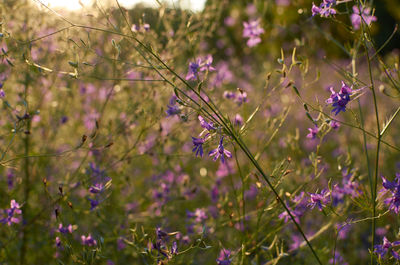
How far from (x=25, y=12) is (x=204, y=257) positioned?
6.60ft

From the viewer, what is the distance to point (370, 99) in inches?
310

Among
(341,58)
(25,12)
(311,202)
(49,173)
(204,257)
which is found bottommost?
(311,202)

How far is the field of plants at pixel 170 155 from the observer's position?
164 centimetres

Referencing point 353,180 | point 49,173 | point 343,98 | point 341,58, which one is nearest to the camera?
point 343,98

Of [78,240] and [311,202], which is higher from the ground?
[78,240]

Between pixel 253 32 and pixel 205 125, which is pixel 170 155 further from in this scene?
pixel 253 32

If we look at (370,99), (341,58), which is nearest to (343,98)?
(370,99)

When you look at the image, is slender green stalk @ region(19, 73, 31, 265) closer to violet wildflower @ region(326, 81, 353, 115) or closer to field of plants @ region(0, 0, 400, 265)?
field of plants @ region(0, 0, 400, 265)

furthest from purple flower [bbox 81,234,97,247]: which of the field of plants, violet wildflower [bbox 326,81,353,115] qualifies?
violet wildflower [bbox 326,81,353,115]

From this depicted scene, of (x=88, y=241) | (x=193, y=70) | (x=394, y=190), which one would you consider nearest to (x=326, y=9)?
(x=193, y=70)

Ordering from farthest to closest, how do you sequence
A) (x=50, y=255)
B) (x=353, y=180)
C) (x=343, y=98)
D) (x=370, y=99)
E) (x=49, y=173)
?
(x=370, y=99) → (x=49, y=173) → (x=50, y=255) → (x=353, y=180) → (x=343, y=98)

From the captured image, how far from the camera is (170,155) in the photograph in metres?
2.25

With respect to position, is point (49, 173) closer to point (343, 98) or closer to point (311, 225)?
point (311, 225)

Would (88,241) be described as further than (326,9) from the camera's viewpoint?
Yes
